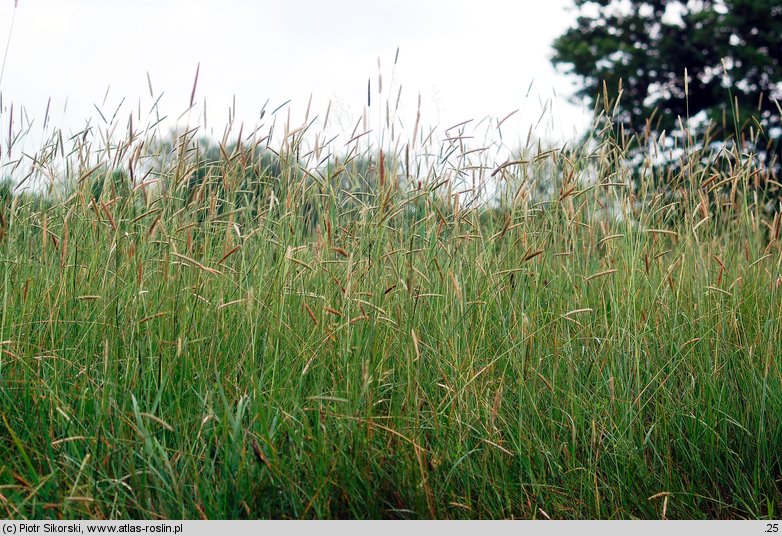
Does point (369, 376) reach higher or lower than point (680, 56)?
lower

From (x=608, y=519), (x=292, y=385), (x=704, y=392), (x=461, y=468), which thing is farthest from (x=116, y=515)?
(x=704, y=392)

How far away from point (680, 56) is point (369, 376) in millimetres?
13249

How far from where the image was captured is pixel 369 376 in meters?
2.00

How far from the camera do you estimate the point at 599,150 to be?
9.41 feet

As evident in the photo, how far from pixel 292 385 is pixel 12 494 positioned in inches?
29.9

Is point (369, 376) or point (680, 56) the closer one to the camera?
point (369, 376)

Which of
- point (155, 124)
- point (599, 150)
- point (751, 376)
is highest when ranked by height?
point (155, 124)

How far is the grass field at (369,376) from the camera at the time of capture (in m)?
1.79

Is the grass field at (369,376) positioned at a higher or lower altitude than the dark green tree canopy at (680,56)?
lower

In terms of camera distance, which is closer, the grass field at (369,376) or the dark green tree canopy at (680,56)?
the grass field at (369,376)

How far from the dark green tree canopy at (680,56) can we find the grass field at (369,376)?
10.6 metres

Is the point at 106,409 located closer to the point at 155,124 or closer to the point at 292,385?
the point at 292,385

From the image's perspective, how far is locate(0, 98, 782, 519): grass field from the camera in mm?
1794

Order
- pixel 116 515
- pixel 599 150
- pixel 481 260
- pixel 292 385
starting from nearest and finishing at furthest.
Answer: pixel 116 515, pixel 292 385, pixel 481 260, pixel 599 150
